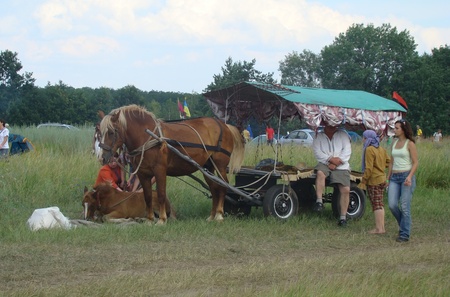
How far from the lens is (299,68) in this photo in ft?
244

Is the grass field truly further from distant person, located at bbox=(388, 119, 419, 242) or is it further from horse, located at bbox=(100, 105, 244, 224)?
horse, located at bbox=(100, 105, 244, 224)

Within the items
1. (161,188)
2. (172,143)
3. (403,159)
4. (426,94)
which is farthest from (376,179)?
(426,94)

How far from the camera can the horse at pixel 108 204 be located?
11.1 m

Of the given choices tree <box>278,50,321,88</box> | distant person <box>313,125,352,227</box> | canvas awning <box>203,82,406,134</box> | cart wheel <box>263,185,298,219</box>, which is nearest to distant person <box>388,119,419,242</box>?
distant person <box>313,125,352,227</box>

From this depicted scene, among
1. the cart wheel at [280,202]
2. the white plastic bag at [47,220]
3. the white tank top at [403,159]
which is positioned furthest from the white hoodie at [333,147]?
the white plastic bag at [47,220]

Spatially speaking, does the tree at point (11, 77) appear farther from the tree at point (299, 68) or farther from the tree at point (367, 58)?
the tree at point (299, 68)

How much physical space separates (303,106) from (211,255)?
3820 millimetres

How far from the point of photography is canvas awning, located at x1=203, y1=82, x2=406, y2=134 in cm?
1133

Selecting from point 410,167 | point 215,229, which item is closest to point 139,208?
point 215,229

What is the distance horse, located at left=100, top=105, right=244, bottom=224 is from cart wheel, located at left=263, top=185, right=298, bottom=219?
80cm

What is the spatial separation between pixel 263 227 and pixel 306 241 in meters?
1.14

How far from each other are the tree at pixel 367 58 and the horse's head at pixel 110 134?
154 ft

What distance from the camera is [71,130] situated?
2295cm

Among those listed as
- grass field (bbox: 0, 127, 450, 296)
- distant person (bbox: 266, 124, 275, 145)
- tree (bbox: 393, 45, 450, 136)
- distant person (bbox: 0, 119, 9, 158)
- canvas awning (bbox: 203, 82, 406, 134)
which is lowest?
grass field (bbox: 0, 127, 450, 296)
